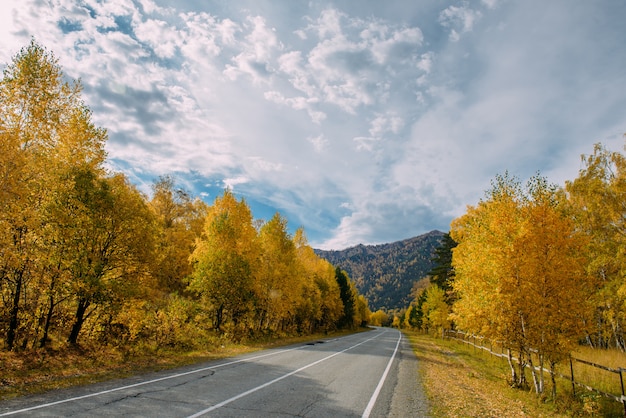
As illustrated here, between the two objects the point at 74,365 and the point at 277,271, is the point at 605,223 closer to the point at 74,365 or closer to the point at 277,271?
the point at 277,271

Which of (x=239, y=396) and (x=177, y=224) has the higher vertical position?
(x=177, y=224)

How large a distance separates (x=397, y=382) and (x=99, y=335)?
14.3 m

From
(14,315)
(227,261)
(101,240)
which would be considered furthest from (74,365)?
(227,261)

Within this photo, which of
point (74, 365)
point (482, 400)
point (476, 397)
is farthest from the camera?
point (74, 365)

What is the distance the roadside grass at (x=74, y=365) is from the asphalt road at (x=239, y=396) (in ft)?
3.44

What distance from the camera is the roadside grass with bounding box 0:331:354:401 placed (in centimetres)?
910

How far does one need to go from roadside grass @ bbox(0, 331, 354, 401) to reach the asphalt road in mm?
1049

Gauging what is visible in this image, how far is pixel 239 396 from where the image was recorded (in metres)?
8.30

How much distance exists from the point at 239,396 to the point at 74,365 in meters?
7.84

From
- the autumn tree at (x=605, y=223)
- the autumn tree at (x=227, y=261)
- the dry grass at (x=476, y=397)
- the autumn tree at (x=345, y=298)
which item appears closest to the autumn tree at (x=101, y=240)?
the autumn tree at (x=227, y=261)

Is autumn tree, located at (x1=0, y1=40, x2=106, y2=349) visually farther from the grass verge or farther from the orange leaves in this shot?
the orange leaves

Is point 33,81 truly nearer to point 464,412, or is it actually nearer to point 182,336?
point 182,336

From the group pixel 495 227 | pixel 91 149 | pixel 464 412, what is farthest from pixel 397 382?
pixel 91 149

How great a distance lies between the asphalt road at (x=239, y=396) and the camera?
6867 millimetres
